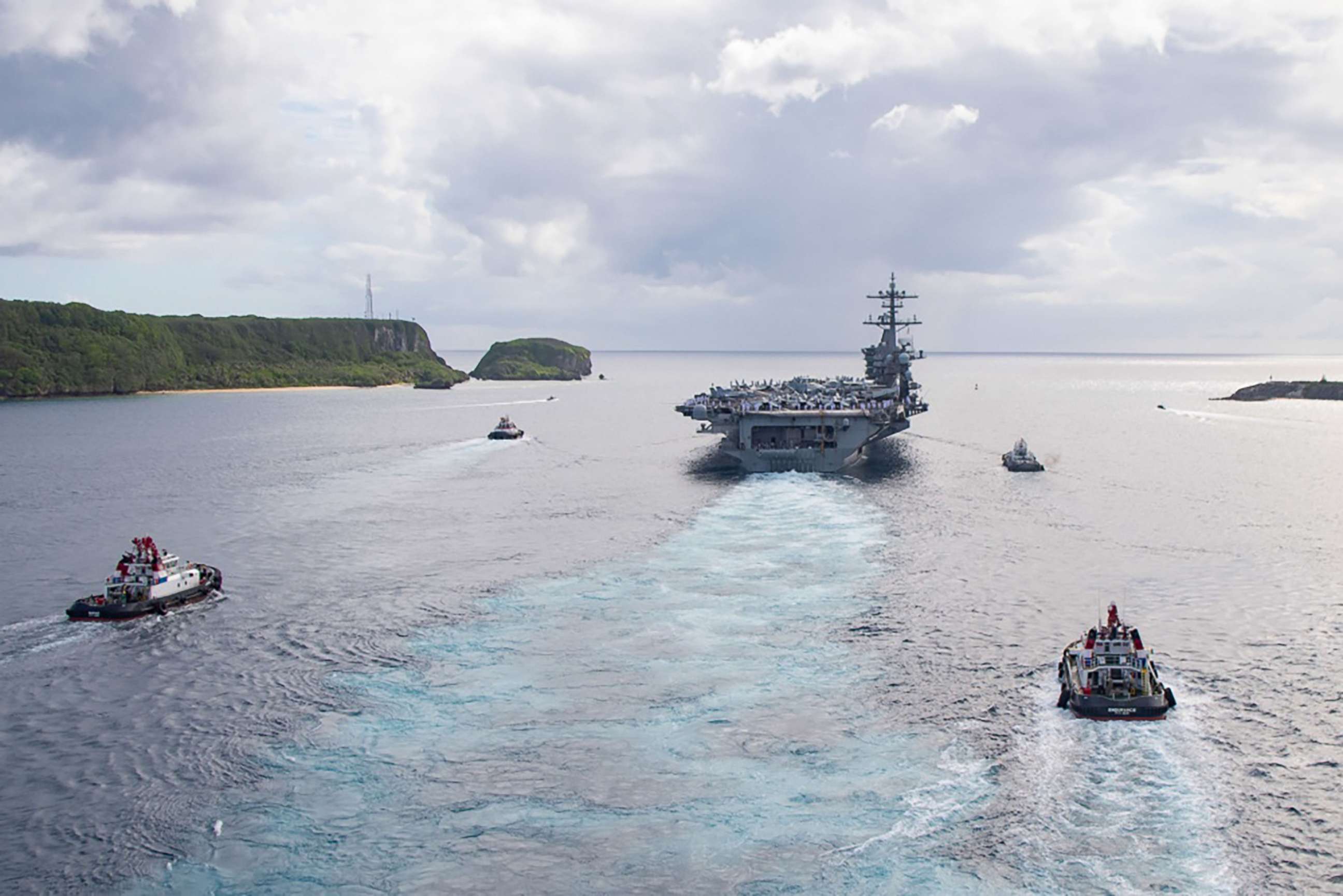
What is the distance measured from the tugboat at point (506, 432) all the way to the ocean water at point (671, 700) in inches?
1621

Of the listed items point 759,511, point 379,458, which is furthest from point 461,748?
point 379,458

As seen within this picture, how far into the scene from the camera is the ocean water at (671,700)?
883 inches

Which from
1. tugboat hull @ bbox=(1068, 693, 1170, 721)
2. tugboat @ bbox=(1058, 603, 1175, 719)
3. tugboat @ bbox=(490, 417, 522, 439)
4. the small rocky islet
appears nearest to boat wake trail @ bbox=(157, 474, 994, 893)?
tugboat hull @ bbox=(1068, 693, 1170, 721)

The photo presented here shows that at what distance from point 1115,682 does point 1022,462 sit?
185 feet

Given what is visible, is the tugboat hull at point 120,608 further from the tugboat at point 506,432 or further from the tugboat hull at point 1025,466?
the tugboat at point 506,432

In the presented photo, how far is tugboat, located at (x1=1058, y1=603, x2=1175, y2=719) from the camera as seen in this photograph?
2931 centimetres

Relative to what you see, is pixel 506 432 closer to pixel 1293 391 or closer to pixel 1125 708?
pixel 1125 708

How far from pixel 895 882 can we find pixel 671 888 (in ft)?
14.8

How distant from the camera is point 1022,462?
84.4m

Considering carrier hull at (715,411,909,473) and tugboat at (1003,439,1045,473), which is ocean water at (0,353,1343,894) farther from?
tugboat at (1003,439,1045,473)

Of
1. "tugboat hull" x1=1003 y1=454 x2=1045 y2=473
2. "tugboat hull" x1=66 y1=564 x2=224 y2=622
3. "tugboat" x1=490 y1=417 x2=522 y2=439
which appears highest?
"tugboat" x1=490 y1=417 x2=522 y2=439

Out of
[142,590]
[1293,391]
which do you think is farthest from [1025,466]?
[1293,391]

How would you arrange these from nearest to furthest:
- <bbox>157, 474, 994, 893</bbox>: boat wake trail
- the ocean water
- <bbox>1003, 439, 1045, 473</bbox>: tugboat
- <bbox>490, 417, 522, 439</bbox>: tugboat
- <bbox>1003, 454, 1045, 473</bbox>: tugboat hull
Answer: <bbox>157, 474, 994, 893</bbox>: boat wake trail → the ocean water → <bbox>1003, 454, 1045, 473</bbox>: tugboat hull → <bbox>1003, 439, 1045, 473</bbox>: tugboat → <bbox>490, 417, 522, 439</bbox>: tugboat

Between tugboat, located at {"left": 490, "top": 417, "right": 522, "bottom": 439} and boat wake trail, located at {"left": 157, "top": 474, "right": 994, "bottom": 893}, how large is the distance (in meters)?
71.0
